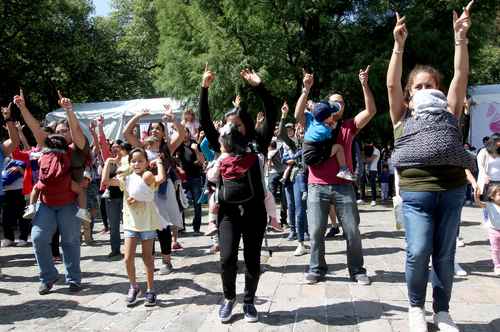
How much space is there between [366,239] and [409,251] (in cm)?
462

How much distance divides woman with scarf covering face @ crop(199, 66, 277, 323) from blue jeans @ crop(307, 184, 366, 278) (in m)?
1.09

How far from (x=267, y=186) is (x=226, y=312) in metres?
1.41

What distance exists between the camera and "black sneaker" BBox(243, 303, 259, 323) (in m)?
4.07

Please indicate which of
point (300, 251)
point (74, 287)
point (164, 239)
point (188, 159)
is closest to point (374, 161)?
point (188, 159)

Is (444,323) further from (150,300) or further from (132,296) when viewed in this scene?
(132,296)

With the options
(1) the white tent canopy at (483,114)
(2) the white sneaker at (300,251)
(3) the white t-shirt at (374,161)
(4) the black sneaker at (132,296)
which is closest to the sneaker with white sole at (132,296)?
(4) the black sneaker at (132,296)

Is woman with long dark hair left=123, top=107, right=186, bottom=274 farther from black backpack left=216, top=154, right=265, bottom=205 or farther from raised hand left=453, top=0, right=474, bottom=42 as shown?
raised hand left=453, top=0, right=474, bottom=42

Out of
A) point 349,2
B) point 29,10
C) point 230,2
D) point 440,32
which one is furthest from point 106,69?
point 440,32

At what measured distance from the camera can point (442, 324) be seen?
3.54 metres

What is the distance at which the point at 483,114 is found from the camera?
51.1ft

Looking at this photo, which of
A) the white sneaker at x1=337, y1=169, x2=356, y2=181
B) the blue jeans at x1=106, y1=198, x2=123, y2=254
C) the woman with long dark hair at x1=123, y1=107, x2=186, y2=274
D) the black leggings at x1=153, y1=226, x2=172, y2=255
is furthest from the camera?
the blue jeans at x1=106, y1=198, x2=123, y2=254

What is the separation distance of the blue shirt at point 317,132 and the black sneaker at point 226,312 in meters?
1.96

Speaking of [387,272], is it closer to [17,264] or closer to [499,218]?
[499,218]

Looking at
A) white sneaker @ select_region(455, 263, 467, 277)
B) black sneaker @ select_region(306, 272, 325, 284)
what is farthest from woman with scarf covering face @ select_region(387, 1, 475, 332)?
white sneaker @ select_region(455, 263, 467, 277)
